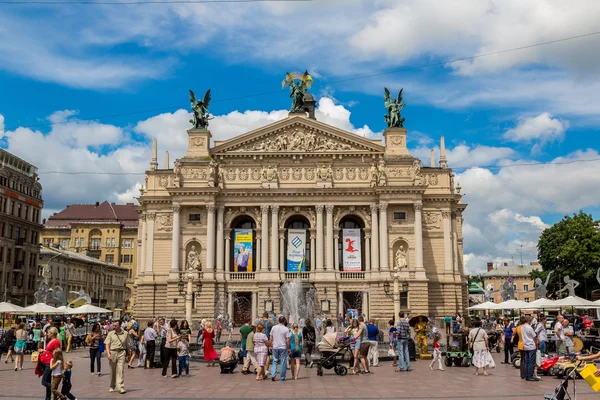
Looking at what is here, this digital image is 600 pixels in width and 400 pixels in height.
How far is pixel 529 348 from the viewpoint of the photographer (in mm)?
21031

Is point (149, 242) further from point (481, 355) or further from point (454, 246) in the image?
point (481, 355)

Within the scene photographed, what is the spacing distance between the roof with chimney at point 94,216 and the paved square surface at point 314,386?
101m

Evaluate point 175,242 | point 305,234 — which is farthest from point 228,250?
point 305,234

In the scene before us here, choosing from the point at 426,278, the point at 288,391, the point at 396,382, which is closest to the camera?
the point at 288,391

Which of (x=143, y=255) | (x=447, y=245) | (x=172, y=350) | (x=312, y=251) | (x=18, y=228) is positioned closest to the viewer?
(x=172, y=350)

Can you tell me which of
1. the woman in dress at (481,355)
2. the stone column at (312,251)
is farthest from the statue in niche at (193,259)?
the woman in dress at (481,355)

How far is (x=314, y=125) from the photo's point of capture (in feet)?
218

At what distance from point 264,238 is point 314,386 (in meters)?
45.0

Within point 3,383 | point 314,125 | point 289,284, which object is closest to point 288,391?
point 3,383

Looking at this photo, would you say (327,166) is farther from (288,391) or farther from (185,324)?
(288,391)

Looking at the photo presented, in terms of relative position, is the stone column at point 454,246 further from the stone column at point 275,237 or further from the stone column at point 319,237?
the stone column at point 275,237

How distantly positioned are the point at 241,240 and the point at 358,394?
47.7 meters

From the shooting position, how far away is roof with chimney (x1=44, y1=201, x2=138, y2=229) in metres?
122

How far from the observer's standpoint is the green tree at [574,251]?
235 feet
